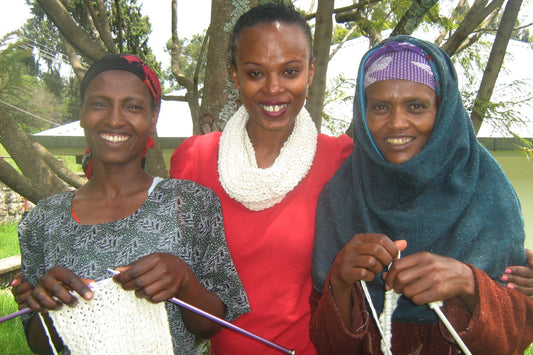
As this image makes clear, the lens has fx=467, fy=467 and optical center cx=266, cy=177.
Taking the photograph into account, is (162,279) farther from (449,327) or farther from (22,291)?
(449,327)

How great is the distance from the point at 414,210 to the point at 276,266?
0.60 meters

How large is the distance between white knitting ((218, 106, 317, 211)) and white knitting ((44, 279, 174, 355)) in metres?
0.58

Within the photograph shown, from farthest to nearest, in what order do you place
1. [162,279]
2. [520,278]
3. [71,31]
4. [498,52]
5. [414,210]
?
[498,52] < [71,31] < [414,210] < [520,278] < [162,279]

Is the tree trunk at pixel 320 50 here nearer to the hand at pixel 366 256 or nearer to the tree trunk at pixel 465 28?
the tree trunk at pixel 465 28

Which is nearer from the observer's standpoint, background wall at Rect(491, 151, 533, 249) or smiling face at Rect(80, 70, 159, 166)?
smiling face at Rect(80, 70, 159, 166)

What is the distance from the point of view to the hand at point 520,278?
156cm

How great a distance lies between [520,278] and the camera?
1583 mm

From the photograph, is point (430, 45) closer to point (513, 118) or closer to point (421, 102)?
point (421, 102)

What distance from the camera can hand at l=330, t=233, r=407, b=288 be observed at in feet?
4.63

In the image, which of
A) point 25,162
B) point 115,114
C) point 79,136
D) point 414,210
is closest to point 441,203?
point 414,210

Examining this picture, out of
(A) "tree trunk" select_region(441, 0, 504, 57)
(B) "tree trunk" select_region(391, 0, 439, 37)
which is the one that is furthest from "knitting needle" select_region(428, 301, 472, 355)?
(A) "tree trunk" select_region(441, 0, 504, 57)

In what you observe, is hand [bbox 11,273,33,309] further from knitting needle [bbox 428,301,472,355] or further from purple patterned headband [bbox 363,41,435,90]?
purple patterned headband [bbox 363,41,435,90]

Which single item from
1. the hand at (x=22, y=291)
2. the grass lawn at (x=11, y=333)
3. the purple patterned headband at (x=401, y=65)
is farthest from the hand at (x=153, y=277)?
the grass lawn at (x=11, y=333)

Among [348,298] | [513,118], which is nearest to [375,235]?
[348,298]
